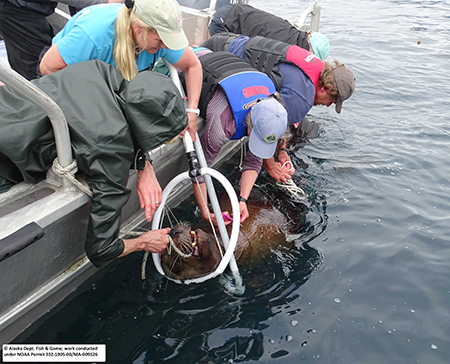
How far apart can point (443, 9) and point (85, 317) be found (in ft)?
63.7

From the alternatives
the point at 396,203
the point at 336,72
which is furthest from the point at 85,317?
the point at 396,203

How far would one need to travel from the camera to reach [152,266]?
3.68 m

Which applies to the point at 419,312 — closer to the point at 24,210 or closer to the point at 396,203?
the point at 396,203

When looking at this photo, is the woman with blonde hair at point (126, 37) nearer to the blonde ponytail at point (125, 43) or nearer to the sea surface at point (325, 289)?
the blonde ponytail at point (125, 43)

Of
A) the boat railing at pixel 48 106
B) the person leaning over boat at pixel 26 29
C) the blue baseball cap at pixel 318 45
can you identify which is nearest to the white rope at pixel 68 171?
the boat railing at pixel 48 106

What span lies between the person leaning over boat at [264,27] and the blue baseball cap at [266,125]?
89.3 inches

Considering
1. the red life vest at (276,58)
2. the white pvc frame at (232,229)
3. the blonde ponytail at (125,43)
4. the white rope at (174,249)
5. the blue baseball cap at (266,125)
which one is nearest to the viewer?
the blonde ponytail at (125,43)

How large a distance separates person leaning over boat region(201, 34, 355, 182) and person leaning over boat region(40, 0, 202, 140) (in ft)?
5.56

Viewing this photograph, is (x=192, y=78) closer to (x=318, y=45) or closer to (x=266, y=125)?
(x=266, y=125)

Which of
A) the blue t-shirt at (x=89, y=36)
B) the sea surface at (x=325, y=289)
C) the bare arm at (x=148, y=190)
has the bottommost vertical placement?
the sea surface at (x=325, y=289)

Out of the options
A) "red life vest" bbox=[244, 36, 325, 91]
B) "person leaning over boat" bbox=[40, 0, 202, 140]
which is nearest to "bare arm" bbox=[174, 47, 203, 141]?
"person leaning over boat" bbox=[40, 0, 202, 140]

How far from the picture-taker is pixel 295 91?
4.33 meters

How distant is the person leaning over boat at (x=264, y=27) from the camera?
5.44 m

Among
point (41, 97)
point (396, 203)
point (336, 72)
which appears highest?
point (41, 97)
